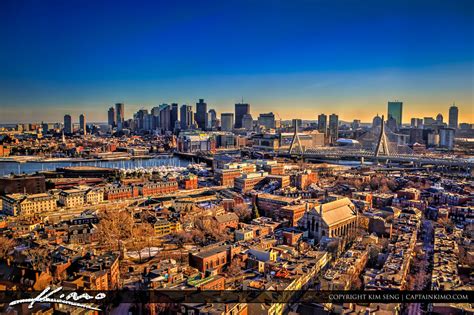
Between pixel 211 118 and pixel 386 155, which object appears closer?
pixel 386 155

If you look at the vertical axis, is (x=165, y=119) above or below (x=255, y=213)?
above

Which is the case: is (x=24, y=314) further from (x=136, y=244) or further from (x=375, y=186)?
(x=375, y=186)

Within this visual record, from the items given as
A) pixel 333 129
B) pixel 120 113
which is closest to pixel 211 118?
pixel 120 113

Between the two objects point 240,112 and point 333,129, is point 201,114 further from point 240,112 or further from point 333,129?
point 333,129

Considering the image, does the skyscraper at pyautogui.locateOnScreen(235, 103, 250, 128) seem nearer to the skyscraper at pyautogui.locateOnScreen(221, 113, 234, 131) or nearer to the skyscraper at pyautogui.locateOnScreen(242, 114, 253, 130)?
the skyscraper at pyautogui.locateOnScreen(242, 114, 253, 130)

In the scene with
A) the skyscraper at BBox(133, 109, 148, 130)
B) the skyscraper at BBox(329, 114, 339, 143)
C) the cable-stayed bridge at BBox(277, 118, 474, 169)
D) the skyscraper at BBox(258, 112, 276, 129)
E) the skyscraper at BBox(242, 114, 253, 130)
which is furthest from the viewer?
the skyscraper at BBox(258, 112, 276, 129)

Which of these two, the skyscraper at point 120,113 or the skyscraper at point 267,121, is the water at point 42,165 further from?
the skyscraper at point 120,113

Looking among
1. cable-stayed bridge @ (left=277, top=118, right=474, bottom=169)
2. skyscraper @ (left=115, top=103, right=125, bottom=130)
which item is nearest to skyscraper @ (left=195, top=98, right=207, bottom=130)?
skyscraper @ (left=115, top=103, right=125, bottom=130)

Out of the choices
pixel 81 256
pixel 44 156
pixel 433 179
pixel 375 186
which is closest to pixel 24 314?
pixel 81 256

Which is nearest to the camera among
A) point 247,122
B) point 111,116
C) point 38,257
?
point 38,257
